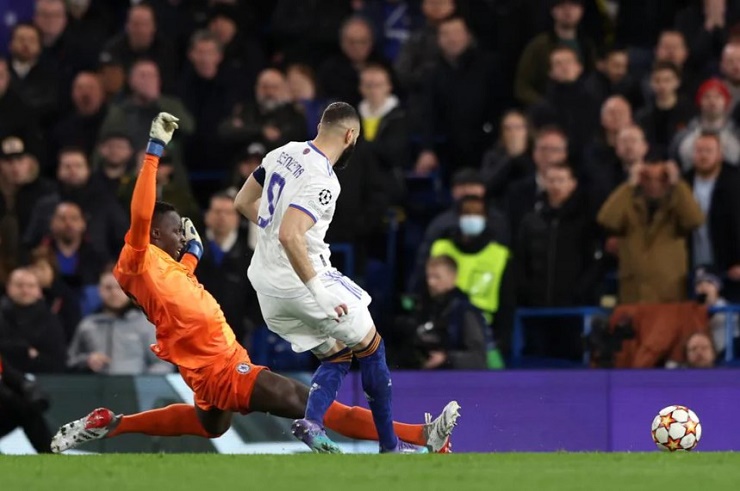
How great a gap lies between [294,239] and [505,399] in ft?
12.6

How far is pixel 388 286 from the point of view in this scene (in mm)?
16266

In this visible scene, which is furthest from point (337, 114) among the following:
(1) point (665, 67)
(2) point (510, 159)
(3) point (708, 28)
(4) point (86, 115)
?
(4) point (86, 115)

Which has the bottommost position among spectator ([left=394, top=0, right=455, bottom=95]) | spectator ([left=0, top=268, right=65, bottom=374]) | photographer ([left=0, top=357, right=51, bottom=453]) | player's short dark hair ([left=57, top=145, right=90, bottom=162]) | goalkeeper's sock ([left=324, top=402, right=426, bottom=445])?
photographer ([left=0, top=357, right=51, bottom=453])

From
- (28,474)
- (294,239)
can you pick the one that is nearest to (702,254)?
(294,239)

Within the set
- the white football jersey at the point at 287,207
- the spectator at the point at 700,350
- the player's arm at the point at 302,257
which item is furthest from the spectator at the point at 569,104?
the player's arm at the point at 302,257

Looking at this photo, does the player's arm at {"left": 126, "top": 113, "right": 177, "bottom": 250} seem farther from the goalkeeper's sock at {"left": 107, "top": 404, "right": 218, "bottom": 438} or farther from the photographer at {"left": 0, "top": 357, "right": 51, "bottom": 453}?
the photographer at {"left": 0, "top": 357, "right": 51, "bottom": 453}

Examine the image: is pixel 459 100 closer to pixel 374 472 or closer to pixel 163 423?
pixel 163 423

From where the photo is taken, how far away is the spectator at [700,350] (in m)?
14.2

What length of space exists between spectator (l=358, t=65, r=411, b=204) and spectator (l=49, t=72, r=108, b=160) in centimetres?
269

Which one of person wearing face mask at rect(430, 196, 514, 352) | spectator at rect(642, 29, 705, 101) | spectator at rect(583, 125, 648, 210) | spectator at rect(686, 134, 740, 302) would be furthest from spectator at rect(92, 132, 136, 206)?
spectator at rect(686, 134, 740, 302)

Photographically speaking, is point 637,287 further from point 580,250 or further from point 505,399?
point 505,399

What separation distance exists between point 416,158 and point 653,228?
3.28 m

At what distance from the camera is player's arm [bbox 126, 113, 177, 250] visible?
10.5 m

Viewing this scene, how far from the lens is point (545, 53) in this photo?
1728 centimetres
